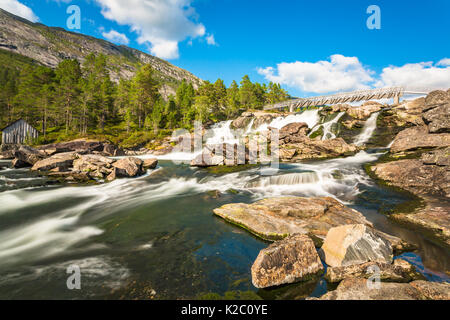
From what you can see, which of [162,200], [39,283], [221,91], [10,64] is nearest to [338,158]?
[162,200]

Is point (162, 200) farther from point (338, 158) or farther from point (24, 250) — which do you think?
point (338, 158)

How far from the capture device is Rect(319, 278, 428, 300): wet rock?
4.54 m

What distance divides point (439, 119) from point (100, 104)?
75.5 metres

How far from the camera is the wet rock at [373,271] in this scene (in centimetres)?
545

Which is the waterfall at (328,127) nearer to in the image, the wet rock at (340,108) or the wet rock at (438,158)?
the wet rock at (340,108)

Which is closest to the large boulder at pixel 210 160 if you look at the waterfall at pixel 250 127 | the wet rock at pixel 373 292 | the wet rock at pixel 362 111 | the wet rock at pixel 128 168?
the wet rock at pixel 128 168

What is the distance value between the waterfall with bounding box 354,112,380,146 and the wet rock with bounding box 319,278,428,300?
27.4 m

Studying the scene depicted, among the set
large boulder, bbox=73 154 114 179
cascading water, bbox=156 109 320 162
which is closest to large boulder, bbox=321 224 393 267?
large boulder, bbox=73 154 114 179

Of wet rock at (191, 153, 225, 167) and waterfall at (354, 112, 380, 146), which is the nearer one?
wet rock at (191, 153, 225, 167)

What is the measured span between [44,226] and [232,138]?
4648cm

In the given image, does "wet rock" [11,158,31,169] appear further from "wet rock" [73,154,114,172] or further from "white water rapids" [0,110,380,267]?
"wet rock" [73,154,114,172]

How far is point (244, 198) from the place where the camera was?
14.3 metres

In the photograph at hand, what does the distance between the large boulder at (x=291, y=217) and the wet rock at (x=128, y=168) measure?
13.9 metres

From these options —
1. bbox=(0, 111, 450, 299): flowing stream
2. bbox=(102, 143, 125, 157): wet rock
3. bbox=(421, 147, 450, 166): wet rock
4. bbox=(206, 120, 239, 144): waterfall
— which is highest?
bbox=(206, 120, 239, 144): waterfall
